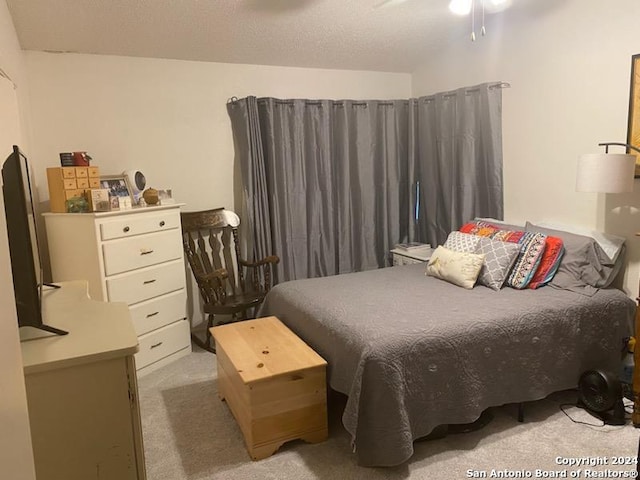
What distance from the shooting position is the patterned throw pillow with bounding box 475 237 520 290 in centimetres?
299

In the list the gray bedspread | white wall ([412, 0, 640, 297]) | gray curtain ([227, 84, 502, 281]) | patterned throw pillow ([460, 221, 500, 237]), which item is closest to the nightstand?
gray curtain ([227, 84, 502, 281])

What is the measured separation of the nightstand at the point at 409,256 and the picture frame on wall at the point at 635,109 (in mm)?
1661

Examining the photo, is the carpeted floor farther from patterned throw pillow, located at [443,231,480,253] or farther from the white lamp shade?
the white lamp shade

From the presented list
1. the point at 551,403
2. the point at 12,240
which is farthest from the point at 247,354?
the point at 551,403

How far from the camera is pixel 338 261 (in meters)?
4.44

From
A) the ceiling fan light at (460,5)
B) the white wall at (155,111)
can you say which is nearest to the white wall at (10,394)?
the ceiling fan light at (460,5)

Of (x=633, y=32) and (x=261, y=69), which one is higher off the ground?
(x=261, y=69)

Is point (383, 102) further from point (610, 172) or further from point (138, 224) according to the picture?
point (138, 224)

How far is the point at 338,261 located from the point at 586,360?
2.22 m

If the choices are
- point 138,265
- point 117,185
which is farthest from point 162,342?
point 117,185

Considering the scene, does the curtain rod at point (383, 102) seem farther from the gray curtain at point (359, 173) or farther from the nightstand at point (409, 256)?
the nightstand at point (409, 256)

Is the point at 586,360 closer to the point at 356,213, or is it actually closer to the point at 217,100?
the point at 356,213

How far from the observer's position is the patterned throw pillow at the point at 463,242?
3.26m

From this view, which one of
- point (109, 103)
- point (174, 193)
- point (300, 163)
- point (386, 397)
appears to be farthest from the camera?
point (300, 163)
